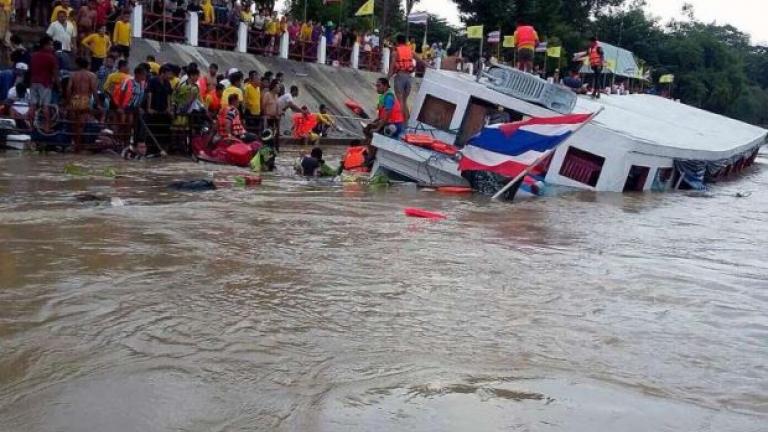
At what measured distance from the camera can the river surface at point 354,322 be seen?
3.98 metres

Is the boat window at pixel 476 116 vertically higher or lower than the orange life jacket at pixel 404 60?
lower

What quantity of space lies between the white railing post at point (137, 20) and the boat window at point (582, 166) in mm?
11880

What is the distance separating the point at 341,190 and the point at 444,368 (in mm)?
8056

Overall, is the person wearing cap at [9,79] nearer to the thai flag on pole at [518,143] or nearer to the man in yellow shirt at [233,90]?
the man in yellow shirt at [233,90]

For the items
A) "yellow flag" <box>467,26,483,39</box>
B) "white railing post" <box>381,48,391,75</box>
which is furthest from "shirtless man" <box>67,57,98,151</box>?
"yellow flag" <box>467,26,483,39</box>

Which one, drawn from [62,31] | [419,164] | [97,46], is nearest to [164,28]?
[97,46]

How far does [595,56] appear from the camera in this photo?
1981 cm

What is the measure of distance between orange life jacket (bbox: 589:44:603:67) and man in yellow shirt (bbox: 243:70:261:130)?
8242 mm

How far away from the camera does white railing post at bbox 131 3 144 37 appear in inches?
821

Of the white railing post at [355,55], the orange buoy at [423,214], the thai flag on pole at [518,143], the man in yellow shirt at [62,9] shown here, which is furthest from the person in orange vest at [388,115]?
the white railing post at [355,55]

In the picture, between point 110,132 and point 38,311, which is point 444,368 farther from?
point 110,132

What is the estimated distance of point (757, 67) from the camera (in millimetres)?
94062

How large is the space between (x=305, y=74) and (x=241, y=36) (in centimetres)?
251

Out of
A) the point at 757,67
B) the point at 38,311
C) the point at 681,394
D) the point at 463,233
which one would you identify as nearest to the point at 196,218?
the point at 463,233
